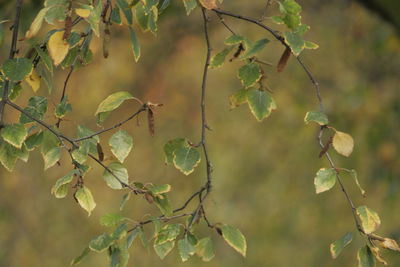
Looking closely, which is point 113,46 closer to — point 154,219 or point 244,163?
point 244,163

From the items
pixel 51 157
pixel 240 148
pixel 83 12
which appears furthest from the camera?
pixel 240 148

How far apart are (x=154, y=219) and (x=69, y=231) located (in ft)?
10.9

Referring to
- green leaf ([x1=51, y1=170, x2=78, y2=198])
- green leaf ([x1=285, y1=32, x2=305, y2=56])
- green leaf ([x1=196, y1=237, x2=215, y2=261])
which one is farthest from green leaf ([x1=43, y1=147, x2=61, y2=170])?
green leaf ([x1=285, y1=32, x2=305, y2=56])

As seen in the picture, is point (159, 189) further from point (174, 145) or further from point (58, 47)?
point (58, 47)

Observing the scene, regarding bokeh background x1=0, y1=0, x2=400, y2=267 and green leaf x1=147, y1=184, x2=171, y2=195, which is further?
bokeh background x1=0, y1=0, x2=400, y2=267

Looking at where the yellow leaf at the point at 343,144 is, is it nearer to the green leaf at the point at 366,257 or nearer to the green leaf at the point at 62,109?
the green leaf at the point at 366,257

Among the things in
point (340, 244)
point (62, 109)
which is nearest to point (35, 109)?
point (62, 109)

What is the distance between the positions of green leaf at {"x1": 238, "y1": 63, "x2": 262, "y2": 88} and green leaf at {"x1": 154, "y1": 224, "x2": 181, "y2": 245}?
0.24 m

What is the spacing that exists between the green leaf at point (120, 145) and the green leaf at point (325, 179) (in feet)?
0.90

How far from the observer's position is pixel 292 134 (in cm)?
411

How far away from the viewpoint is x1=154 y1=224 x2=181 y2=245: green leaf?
116 centimetres

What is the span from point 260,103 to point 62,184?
0.32 metres

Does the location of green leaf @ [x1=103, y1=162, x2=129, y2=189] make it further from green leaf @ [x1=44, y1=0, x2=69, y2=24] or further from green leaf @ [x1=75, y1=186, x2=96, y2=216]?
green leaf @ [x1=44, y1=0, x2=69, y2=24]

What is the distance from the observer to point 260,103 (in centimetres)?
123
